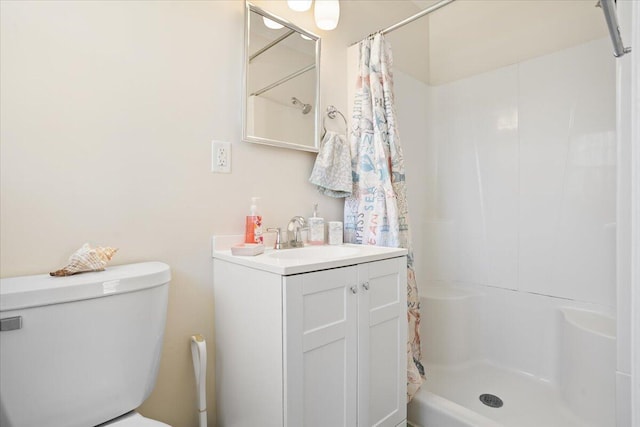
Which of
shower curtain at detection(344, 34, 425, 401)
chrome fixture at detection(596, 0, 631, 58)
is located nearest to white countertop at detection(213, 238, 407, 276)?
shower curtain at detection(344, 34, 425, 401)

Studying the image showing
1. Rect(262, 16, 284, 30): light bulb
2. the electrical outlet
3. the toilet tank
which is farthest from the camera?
Rect(262, 16, 284, 30): light bulb

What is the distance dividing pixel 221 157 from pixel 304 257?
0.54 metres

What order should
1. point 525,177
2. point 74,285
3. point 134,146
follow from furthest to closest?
point 525,177 → point 134,146 → point 74,285

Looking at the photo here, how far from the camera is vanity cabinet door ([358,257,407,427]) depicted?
107 cm

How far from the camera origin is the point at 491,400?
1.67 meters

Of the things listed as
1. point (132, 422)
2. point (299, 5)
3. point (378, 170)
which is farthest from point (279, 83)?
point (132, 422)

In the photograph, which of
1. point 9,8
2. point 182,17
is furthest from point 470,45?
point 9,8

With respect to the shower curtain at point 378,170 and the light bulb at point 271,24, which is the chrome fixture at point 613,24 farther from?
the light bulb at point 271,24

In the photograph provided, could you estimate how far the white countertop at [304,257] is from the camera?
0.90 metres

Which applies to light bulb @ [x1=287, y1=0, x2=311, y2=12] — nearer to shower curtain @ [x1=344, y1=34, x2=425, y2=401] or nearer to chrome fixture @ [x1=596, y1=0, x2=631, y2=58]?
shower curtain @ [x1=344, y1=34, x2=425, y2=401]

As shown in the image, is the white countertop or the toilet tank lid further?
the white countertop

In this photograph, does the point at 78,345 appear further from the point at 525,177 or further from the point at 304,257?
the point at 525,177

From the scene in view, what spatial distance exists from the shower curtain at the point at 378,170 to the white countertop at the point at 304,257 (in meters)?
0.17

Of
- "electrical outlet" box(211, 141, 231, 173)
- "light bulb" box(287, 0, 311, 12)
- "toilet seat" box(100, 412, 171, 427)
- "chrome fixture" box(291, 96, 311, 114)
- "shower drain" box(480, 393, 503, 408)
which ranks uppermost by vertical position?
"light bulb" box(287, 0, 311, 12)
